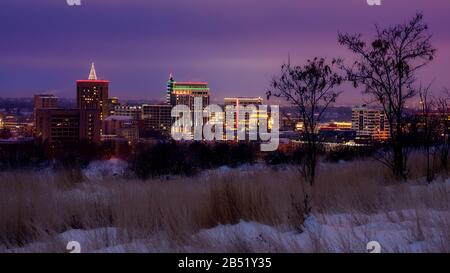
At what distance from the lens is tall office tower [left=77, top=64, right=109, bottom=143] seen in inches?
816

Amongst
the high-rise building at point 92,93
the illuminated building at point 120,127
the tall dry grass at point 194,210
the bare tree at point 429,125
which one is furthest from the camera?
the illuminated building at point 120,127

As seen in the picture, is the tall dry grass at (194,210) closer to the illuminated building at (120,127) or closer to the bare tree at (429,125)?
the bare tree at (429,125)

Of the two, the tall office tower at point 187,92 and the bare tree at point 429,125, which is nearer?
the bare tree at point 429,125

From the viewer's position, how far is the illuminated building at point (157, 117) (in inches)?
1059

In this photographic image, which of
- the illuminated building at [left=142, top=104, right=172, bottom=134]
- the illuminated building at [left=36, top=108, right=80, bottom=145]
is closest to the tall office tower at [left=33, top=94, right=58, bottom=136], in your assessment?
the illuminated building at [left=36, top=108, right=80, bottom=145]

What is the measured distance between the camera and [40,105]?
976 inches

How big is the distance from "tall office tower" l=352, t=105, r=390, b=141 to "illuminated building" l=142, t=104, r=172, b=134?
10.9 m

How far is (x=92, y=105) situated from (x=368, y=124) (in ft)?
42.4

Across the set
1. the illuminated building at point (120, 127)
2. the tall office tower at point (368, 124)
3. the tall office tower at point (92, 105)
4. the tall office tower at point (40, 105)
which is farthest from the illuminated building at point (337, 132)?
the illuminated building at point (120, 127)

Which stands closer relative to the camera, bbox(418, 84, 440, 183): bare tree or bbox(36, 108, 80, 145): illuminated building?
bbox(418, 84, 440, 183): bare tree

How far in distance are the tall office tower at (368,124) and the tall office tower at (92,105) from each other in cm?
861

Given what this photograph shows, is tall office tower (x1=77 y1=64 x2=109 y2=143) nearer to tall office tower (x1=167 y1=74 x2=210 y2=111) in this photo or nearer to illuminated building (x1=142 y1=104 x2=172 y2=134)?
illuminated building (x1=142 y1=104 x2=172 y2=134)
